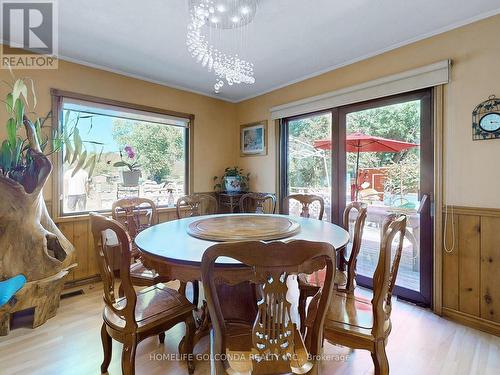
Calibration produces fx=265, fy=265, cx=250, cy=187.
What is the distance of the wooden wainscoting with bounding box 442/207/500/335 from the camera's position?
6.64ft


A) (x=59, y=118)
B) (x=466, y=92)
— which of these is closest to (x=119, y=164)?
(x=59, y=118)

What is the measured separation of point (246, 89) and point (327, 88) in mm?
1193

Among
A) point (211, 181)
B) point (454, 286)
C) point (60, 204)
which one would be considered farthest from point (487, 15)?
point (60, 204)

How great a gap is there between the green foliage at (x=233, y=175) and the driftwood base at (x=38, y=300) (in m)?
2.27

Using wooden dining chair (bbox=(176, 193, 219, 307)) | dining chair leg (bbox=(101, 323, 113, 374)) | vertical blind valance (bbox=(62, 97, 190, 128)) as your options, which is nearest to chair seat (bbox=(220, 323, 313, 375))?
wooden dining chair (bbox=(176, 193, 219, 307))

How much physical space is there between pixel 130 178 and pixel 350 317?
2876 mm

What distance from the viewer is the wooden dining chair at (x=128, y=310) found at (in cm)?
126

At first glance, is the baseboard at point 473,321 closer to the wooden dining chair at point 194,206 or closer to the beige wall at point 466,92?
the beige wall at point 466,92

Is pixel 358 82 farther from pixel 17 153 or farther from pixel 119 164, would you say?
pixel 17 153

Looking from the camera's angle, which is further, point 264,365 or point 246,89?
point 246,89

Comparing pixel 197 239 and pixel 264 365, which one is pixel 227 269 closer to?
pixel 264 365

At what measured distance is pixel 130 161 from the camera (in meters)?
3.33

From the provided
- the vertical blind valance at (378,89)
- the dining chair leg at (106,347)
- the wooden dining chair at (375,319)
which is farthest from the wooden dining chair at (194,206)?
the vertical blind valance at (378,89)

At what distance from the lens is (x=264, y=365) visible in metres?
0.98
